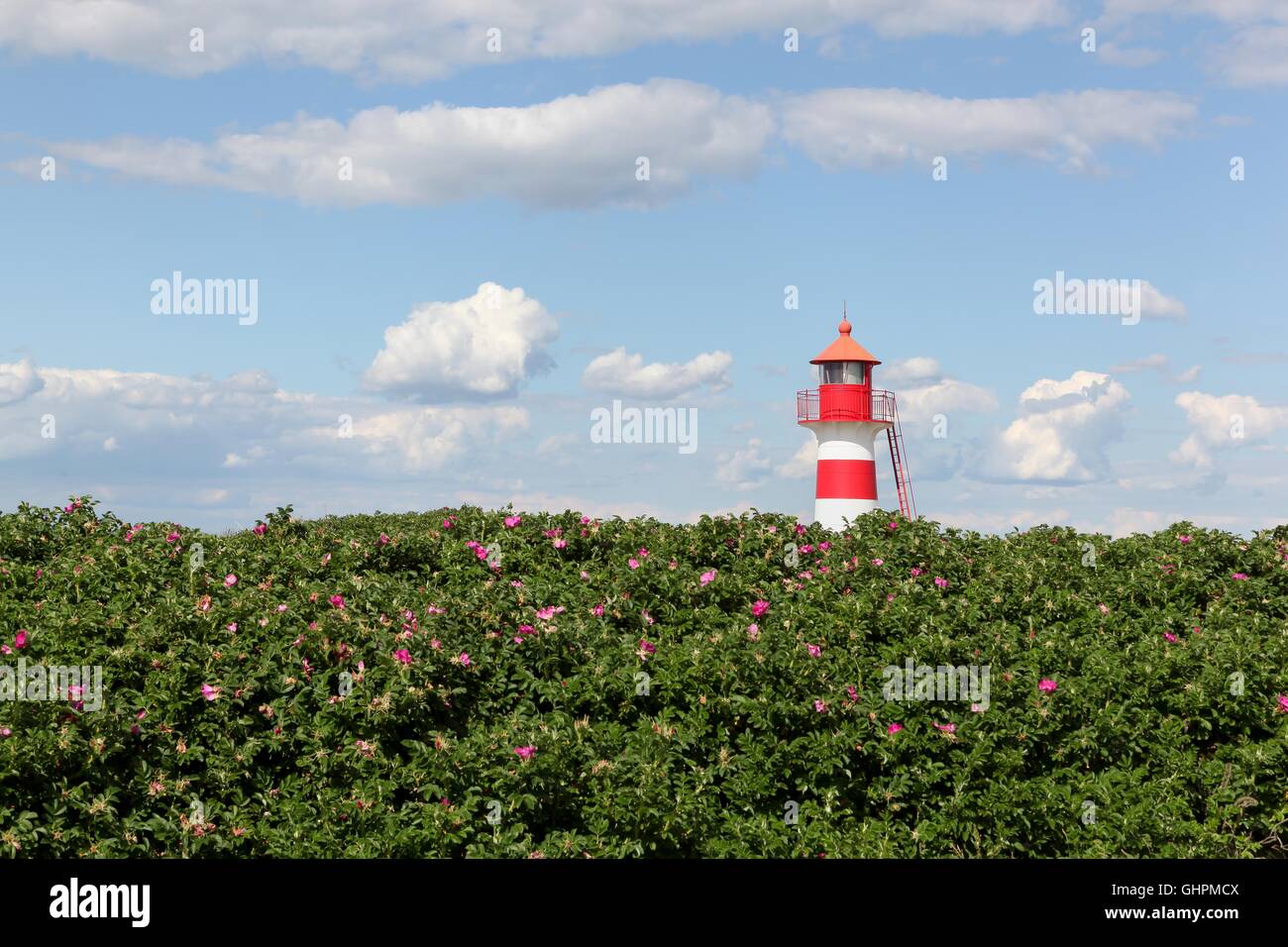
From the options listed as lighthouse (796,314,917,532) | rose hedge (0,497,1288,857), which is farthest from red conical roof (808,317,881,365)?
rose hedge (0,497,1288,857)

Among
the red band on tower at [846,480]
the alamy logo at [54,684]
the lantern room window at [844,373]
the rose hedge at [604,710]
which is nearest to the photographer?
→ the rose hedge at [604,710]

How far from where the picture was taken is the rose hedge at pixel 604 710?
7.59 m

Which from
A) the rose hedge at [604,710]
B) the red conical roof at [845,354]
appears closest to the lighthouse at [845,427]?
the red conical roof at [845,354]

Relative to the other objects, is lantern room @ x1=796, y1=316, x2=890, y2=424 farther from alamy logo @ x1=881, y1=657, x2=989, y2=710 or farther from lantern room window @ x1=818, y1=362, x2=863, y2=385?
alamy logo @ x1=881, y1=657, x2=989, y2=710

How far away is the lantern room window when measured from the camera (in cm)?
2983
